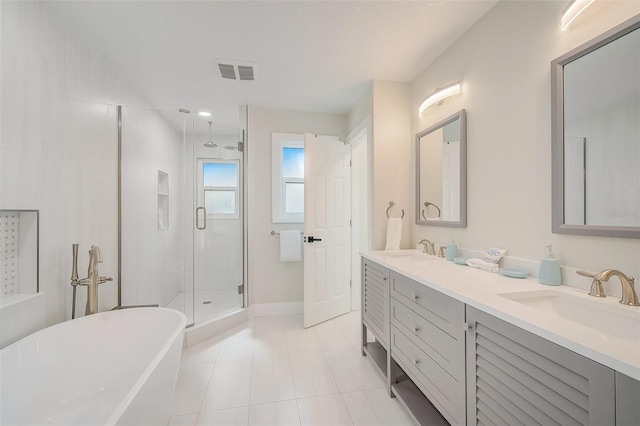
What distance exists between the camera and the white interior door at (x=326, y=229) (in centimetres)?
280

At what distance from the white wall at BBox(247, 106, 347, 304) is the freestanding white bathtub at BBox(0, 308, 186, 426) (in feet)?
4.74

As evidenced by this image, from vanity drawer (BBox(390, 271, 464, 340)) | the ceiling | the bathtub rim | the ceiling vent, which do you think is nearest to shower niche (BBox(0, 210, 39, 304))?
the bathtub rim

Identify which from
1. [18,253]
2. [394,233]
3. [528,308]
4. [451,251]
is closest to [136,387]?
[18,253]

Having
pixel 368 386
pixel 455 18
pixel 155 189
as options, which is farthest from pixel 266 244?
pixel 455 18

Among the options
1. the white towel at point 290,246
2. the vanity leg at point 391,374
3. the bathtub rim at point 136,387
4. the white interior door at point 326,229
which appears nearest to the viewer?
→ the bathtub rim at point 136,387

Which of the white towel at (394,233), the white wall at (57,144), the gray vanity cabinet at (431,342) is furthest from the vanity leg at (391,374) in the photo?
the white wall at (57,144)

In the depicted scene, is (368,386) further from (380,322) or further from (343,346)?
(343,346)

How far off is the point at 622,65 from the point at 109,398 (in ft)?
9.19

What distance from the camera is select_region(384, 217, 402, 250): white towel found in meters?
2.37

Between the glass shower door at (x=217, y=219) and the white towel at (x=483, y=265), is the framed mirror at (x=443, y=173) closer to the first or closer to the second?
the white towel at (x=483, y=265)

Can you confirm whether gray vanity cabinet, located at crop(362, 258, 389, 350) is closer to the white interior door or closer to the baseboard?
the white interior door

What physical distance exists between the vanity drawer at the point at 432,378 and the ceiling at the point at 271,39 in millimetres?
2010

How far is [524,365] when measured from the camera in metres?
0.83

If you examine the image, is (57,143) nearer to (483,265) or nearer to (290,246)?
(290,246)
